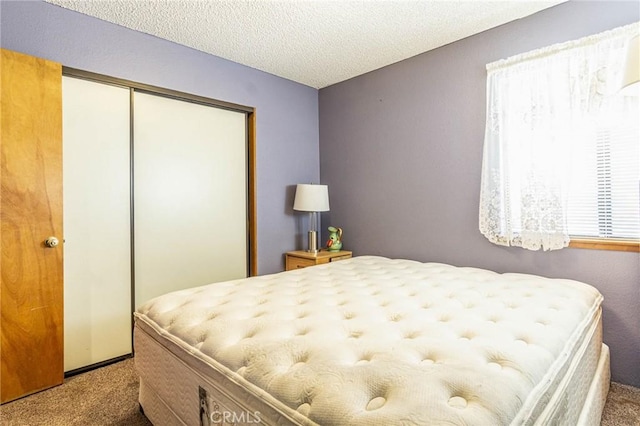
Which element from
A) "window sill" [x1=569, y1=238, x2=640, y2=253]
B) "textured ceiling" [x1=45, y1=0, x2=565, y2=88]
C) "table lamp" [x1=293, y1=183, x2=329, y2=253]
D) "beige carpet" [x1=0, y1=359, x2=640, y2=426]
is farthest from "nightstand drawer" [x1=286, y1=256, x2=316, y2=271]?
"window sill" [x1=569, y1=238, x2=640, y2=253]

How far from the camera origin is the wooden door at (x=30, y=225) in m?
1.87

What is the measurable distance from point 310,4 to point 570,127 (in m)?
1.81

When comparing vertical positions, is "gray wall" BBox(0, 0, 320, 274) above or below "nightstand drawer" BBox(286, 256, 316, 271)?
above

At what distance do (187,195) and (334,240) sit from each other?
4.76ft

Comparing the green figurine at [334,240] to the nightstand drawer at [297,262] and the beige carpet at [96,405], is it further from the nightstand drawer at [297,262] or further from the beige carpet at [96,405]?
the beige carpet at [96,405]

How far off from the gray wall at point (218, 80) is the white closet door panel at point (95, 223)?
22 cm

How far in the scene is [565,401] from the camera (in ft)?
3.41

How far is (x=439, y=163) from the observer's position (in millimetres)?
2779

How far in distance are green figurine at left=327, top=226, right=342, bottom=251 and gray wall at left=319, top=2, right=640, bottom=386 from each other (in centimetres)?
12

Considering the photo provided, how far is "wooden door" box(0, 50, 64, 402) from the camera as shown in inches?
73.7

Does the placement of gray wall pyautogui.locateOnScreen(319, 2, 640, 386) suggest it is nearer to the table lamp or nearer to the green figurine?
the green figurine

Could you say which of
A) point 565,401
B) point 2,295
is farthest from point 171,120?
point 565,401

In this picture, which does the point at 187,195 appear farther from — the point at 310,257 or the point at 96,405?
the point at 96,405

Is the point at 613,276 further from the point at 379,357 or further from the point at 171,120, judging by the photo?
the point at 171,120
